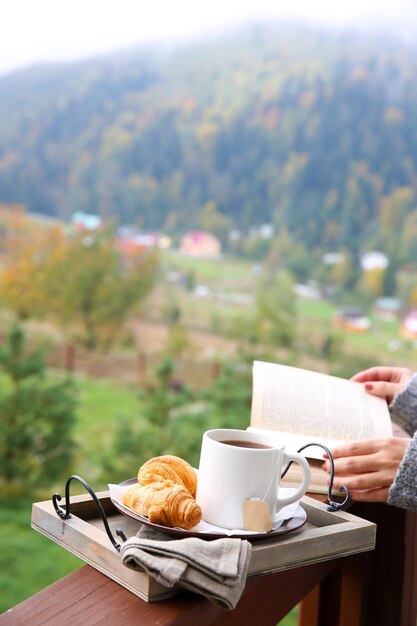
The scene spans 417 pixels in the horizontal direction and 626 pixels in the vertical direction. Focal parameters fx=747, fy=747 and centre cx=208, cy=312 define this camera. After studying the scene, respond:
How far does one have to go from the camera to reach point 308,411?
0.81 metres

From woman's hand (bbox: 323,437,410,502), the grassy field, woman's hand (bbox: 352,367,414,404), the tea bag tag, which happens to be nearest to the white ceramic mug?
the tea bag tag

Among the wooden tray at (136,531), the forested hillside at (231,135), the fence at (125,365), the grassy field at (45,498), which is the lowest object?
the grassy field at (45,498)

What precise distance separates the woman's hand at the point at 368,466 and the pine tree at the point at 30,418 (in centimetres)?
259

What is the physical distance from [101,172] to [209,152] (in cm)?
53

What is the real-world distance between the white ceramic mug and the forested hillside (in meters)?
2.93

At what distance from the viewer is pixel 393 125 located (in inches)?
134

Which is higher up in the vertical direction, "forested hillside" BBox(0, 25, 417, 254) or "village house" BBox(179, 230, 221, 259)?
"forested hillside" BBox(0, 25, 417, 254)

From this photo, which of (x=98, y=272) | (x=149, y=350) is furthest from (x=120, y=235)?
(x=149, y=350)

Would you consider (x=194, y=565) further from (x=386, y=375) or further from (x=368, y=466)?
(x=386, y=375)

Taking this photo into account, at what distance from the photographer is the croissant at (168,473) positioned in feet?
1.79

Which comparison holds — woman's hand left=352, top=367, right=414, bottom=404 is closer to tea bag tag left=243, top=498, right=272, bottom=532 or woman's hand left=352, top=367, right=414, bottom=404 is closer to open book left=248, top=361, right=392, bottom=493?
open book left=248, top=361, right=392, bottom=493

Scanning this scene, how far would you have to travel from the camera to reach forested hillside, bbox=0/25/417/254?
11.1 ft

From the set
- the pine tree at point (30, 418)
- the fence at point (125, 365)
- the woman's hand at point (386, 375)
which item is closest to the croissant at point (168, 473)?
the woman's hand at point (386, 375)

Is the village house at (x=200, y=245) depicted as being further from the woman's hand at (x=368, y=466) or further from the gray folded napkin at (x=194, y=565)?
the gray folded napkin at (x=194, y=565)
